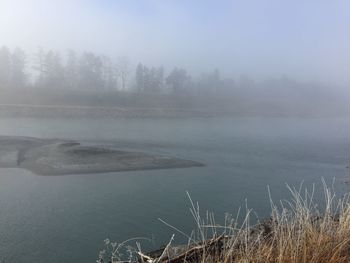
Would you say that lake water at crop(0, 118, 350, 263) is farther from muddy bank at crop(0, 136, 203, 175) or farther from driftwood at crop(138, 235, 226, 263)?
driftwood at crop(138, 235, 226, 263)

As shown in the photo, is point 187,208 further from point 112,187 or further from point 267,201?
point 112,187

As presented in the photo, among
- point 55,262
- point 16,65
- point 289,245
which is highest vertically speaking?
point 16,65

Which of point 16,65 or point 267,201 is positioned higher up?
point 16,65

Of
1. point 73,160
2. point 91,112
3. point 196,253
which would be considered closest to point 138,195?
point 73,160

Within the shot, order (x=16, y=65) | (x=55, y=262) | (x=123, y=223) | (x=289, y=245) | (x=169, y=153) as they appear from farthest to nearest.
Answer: (x=16, y=65), (x=169, y=153), (x=123, y=223), (x=55, y=262), (x=289, y=245)

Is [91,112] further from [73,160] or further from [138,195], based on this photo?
[138,195]

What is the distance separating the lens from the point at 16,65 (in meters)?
102

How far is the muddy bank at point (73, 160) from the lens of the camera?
83.9 feet

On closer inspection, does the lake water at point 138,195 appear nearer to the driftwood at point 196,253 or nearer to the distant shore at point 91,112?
the driftwood at point 196,253

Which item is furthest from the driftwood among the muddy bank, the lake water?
the muddy bank

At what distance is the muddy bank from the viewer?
25578 mm

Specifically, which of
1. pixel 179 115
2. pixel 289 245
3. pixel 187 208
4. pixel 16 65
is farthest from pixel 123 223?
pixel 16 65

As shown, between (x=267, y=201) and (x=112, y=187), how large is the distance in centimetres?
755

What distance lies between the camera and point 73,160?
1078 inches
